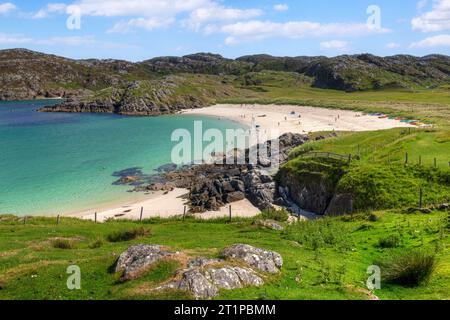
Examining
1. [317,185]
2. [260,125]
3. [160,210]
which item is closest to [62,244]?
[160,210]

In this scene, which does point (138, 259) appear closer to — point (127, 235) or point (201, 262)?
point (201, 262)

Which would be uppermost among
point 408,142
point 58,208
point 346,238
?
point 408,142

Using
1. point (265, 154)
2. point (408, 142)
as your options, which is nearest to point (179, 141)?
point (265, 154)

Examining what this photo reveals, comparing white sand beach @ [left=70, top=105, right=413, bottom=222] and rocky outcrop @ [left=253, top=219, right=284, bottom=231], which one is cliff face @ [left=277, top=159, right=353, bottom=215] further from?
rocky outcrop @ [left=253, top=219, right=284, bottom=231]

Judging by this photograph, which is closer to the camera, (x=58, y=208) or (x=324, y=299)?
(x=324, y=299)

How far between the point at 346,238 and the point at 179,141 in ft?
289

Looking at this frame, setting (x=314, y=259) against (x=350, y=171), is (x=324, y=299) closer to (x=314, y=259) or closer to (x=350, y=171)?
(x=314, y=259)

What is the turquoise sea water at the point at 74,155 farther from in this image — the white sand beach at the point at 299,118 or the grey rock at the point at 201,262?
the grey rock at the point at 201,262

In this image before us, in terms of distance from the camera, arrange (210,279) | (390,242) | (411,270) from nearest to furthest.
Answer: (210,279)
(411,270)
(390,242)

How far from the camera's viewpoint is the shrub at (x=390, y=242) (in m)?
28.4

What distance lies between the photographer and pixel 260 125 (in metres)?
137

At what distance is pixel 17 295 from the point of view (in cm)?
1970

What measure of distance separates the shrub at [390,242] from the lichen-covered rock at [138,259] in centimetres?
1696

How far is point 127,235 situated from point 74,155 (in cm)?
7126
